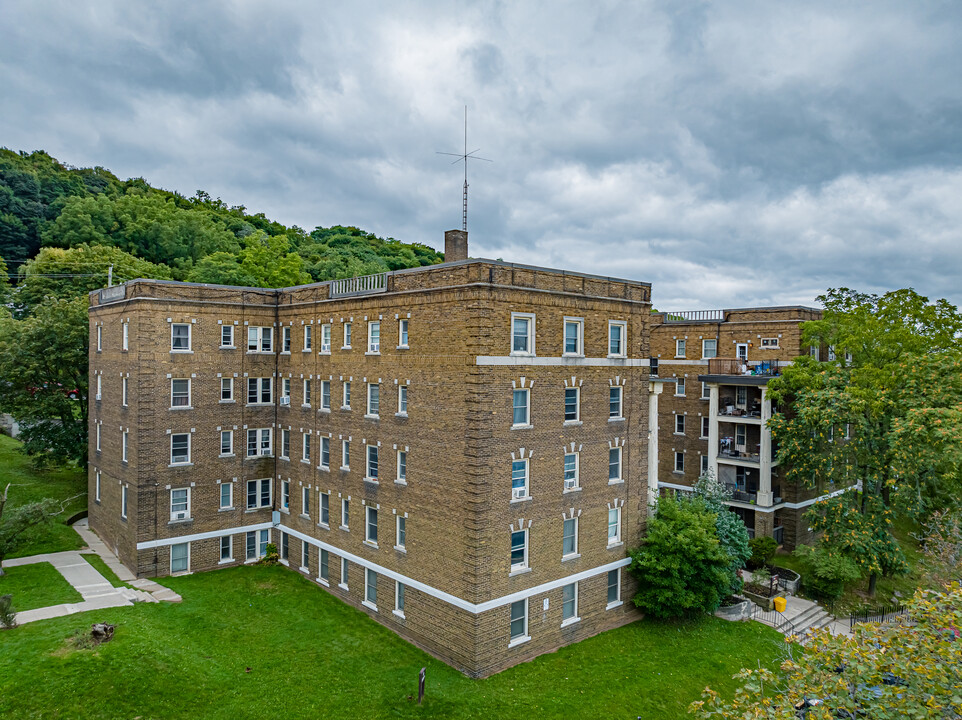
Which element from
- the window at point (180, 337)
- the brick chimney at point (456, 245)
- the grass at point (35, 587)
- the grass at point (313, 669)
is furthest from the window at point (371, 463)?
the grass at point (35, 587)

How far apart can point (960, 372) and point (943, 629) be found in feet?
76.8

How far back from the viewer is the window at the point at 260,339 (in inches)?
1291

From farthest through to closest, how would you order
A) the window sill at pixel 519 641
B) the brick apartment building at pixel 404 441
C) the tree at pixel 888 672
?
the window sill at pixel 519 641 < the brick apartment building at pixel 404 441 < the tree at pixel 888 672

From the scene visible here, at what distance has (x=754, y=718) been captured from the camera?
9820 mm

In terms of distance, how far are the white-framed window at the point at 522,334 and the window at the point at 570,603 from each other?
32.9ft

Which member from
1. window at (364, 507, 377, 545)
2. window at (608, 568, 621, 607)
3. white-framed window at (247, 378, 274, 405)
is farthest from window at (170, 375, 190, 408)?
window at (608, 568, 621, 607)

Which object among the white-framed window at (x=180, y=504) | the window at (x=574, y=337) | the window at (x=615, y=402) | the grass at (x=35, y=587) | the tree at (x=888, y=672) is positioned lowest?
the grass at (x=35, y=587)

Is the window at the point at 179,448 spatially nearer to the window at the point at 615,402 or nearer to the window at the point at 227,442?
the window at the point at 227,442

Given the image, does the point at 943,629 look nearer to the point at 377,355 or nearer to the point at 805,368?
the point at 377,355

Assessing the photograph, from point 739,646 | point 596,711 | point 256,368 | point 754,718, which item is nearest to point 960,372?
point 739,646

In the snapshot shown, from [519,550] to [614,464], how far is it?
6.34 meters

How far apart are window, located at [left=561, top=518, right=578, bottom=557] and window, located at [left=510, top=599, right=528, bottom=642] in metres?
2.70

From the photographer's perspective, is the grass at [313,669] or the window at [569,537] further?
the window at [569,537]

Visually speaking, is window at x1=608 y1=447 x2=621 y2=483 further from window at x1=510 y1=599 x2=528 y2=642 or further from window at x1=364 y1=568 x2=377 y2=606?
window at x1=364 y1=568 x2=377 y2=606
